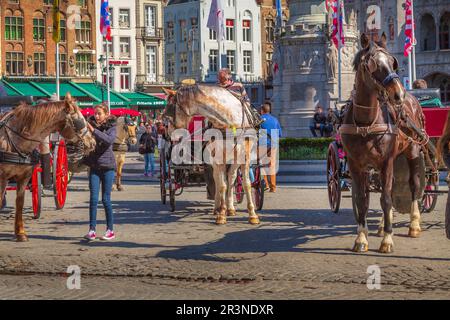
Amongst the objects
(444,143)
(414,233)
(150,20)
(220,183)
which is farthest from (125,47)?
(444,143)

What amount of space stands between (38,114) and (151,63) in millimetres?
63224

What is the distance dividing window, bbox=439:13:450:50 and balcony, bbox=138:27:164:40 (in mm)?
22157

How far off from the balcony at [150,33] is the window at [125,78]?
316 centimetres

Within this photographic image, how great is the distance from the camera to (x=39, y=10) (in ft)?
219

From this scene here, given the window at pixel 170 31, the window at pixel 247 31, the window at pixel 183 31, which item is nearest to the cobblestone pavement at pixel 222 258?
the window at pixel 183 31

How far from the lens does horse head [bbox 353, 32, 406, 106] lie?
34.0 ft

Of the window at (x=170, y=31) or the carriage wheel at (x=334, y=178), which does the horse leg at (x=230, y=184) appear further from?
the window at (x=170, y=31)

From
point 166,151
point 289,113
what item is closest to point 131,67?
point 289,113

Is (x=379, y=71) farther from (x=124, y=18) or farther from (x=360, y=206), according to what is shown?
(x=124, y=18)

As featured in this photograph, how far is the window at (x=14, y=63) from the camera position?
214 ft

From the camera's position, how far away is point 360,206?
36.8 feet
